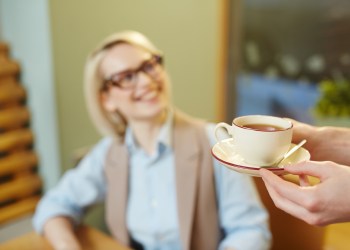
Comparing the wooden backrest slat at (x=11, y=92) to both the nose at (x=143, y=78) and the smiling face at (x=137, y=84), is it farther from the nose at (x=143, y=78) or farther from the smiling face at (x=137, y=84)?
the nose at (x=143, y=78)

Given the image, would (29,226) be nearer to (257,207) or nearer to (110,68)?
(110,68)

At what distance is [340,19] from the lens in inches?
90.7

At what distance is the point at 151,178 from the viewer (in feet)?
4.48

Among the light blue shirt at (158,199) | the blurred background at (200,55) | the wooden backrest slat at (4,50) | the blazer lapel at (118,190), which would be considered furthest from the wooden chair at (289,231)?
the wooden backrest slat at (4,50)

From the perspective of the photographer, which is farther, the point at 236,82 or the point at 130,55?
the point at 236,82

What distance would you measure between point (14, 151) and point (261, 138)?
1513 mm

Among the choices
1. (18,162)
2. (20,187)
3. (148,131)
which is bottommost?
(20,187)

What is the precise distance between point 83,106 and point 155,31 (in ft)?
1.64

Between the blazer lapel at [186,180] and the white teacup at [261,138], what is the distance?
0.66 meters

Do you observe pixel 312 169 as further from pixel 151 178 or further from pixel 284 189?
pixel 151 178

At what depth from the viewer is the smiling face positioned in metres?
1.29

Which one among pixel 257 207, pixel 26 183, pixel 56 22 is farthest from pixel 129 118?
pixel 26 183

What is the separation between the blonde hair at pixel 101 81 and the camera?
1.33 meters

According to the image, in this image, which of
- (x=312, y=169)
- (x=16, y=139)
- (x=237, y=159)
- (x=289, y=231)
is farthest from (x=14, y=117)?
(x=312, y=169)
